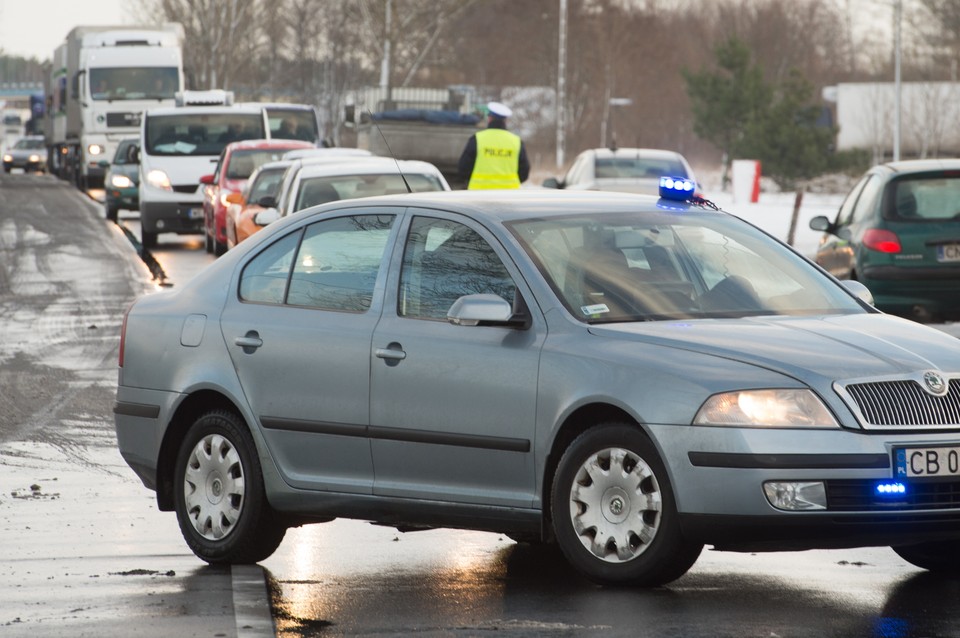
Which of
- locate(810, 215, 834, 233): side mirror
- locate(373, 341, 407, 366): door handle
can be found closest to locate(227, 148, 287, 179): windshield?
locate(810, 215, 834, 233): side mirror

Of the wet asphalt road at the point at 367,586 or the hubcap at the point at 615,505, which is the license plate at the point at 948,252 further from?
the hubcap at the point at 615,505

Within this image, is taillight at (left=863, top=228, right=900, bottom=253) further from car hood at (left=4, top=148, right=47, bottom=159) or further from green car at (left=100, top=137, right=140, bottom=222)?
car hood at (left=4, top=148, right=47, bottom=159)

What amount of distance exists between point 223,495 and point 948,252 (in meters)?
9.75

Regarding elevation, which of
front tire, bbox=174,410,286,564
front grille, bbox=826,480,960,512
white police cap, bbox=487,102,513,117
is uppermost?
white police cap, bbox=487,102,513,117

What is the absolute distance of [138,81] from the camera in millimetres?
42906

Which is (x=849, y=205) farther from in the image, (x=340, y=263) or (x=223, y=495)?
(x=223, y=495)

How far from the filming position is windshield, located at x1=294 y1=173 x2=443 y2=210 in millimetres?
17906

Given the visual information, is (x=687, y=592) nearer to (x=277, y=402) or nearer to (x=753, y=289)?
(x=753, y=289)

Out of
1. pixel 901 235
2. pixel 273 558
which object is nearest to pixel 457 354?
pixel 273 558

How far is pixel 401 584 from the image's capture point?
6715 millimetres

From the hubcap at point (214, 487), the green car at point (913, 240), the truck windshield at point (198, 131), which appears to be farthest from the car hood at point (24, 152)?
the hubcap at point (214, 487)

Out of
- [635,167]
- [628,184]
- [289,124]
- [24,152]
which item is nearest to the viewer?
[628,184]

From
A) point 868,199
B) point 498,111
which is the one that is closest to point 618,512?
point 868,199

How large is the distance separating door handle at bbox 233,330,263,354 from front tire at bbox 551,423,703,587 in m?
1.50
